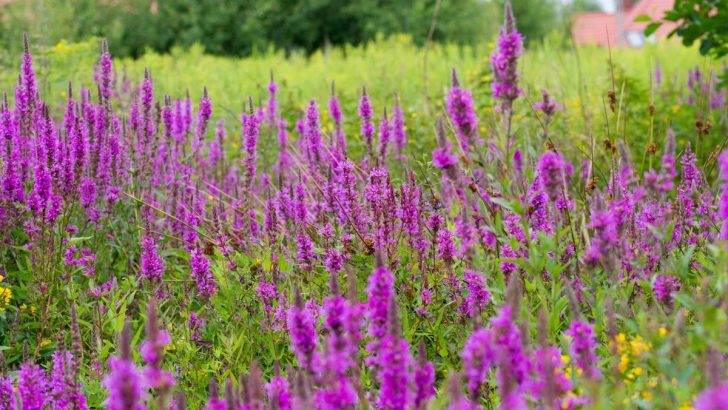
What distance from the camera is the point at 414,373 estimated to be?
205 cm

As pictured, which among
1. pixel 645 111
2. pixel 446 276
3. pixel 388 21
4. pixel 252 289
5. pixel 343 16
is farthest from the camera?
pixel 343 16

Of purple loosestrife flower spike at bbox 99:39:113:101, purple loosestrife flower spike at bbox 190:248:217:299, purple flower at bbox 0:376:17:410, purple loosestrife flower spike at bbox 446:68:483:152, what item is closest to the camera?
purple loosestrife flower spike at bbox 446:68:483:152

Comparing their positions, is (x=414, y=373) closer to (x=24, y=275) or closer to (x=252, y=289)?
(x=252, y=289)

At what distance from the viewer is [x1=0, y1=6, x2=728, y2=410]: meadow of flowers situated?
→ 6.57ft

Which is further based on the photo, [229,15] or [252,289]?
[229,15]

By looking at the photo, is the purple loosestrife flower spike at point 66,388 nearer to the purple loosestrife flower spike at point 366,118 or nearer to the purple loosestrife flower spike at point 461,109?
the purple loosestrife flower spike at point 461,109

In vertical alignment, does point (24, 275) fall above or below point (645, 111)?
below

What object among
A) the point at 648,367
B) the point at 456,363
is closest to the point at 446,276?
the point at 456,363

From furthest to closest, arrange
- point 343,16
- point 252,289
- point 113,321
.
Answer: point 343,16 < point 252,289 < point 113,321

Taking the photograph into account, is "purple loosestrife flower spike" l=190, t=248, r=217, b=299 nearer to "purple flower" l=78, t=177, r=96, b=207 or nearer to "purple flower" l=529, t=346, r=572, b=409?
"purple flower" l=78, t=177, r=96, b=207

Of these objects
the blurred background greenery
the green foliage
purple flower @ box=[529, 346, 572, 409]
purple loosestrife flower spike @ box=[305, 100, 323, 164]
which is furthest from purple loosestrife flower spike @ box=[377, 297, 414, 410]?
the blurred background greenery

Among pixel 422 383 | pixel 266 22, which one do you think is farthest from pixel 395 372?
pixel 266 22

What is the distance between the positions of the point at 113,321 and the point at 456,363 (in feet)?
4.58

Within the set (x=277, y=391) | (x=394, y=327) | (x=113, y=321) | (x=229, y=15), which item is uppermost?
(x=394, y=327)
